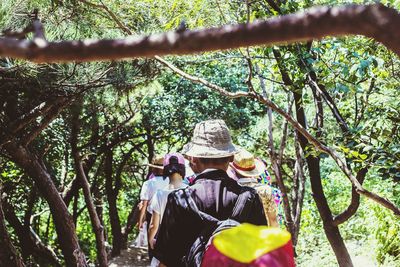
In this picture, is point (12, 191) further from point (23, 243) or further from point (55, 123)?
point (55, 123)

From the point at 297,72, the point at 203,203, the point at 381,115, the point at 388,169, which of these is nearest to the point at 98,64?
the point at 297,72

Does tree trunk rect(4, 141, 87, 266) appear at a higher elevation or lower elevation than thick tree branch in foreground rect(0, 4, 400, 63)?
lower

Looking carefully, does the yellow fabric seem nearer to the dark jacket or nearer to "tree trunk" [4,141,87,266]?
the dark jacket

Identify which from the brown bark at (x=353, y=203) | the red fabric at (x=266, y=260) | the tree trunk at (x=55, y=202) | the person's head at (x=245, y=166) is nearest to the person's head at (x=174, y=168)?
the person's head at (x=245, y=166)

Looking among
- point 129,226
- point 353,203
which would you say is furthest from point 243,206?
point 129,226

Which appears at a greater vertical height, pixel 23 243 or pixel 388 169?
pixel 388 169

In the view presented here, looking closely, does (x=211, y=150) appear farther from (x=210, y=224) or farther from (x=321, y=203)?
(x=321, y=203)

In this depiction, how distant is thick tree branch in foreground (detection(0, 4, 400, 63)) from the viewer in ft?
3.03

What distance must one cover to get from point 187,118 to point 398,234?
Answer: 18.0ft

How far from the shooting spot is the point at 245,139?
1279 centimetres

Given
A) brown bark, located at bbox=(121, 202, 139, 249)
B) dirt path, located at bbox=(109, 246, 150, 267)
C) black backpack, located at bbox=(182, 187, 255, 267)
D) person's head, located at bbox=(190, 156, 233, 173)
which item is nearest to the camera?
black backpack, located at bbox=(182, 187, 255, 267)

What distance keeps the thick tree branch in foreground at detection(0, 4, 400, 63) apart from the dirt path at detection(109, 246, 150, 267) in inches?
447

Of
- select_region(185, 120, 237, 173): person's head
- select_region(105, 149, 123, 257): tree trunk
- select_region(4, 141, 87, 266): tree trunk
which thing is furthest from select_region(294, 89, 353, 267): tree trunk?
select_region(105, 149, 123, 257): tree trunk

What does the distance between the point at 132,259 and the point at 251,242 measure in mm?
11853
